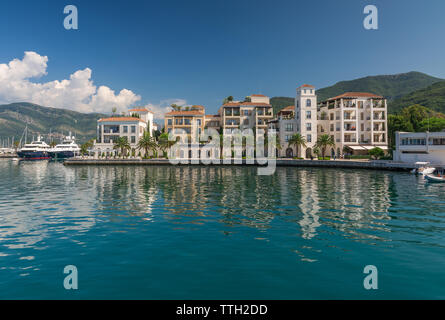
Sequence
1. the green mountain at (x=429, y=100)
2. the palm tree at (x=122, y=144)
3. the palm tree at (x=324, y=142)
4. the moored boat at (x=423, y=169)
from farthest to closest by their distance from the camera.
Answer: the green mountain at (x=429, y=100) → the palm tree at (x=122, y=144) → the palm tree at (x=324, y=142) → the moored boat at (x=423, y=169)

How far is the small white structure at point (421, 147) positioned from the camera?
57659mm

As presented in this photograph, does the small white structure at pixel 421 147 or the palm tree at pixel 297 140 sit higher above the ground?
the palm tree at pixel 297 140

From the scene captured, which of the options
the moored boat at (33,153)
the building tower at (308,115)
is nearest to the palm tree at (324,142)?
the building tower at (308,115)

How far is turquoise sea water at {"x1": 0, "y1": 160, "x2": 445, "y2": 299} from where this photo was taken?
904cm

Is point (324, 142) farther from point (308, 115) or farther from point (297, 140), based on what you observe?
point (308, 115)

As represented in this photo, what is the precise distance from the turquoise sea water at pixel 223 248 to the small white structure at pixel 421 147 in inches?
1696

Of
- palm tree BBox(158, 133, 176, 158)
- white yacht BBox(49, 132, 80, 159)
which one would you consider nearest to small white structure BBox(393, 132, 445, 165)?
palm tree BBox(158, 133, 176, 158)

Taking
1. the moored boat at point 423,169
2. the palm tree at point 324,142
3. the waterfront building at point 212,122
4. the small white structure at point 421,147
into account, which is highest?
the waterfront building at point 212,122

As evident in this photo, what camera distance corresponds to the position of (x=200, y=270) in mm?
10414

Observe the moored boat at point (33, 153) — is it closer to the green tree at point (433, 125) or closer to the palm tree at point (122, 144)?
the palm tree at point (122, 144)

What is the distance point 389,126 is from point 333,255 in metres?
87.5

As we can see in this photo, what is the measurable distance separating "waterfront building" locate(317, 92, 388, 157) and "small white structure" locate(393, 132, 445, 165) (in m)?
20.5

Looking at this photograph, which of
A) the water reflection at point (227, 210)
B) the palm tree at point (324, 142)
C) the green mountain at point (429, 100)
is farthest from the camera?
the green mountain at point (429, 100)
